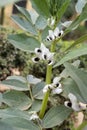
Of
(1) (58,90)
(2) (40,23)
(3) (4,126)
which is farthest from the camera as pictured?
(2) (40,23)

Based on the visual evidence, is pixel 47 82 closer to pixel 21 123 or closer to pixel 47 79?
pixel 47 79

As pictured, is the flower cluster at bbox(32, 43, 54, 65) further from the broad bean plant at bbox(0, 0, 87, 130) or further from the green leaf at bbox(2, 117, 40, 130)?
the green leaf at bbox(2, 117, 40, 130)

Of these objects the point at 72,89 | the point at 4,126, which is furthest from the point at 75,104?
the point at 4,126

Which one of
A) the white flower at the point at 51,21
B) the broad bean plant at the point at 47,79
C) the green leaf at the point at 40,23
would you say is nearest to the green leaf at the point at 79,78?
the broad bean plant at the point at 47,79

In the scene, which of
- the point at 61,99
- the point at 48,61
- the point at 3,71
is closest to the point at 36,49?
the point at 48,61

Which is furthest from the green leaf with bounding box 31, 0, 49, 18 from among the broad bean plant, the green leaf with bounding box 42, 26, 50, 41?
the green leaf with bounding box 42, 26, 50, 41

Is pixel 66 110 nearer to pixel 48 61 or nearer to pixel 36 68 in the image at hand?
pixel 48 61

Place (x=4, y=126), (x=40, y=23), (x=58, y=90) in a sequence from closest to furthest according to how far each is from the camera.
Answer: (x=4, y=126), (x=58, y=90), (x=40, y=23)
